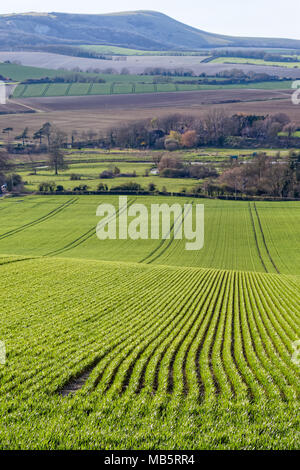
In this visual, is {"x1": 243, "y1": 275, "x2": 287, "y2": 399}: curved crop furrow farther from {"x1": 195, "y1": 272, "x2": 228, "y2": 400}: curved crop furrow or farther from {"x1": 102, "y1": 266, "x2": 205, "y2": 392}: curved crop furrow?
{"x1": 102, "y1": 266, "x2": 205, "y2": 392}: curved crop furrow

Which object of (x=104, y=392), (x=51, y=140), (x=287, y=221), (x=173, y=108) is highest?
(x=173, y=108)

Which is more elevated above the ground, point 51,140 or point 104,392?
point 51,140

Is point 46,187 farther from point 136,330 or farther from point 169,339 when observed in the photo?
point 169,339

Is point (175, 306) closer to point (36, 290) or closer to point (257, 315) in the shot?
point (257, 315)

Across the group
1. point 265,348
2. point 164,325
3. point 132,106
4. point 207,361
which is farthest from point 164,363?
point 132,106

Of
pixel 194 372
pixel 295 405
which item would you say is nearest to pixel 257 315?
pixel 194 372

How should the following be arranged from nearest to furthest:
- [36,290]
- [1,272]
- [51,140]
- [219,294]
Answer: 1. [36,290]
2. [219,294]
3. [1,272]
4. [51,140]

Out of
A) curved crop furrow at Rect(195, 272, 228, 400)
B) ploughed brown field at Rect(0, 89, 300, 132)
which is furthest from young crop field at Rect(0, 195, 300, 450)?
ploughed brown field at Rect(0, 89, 300, 132)
